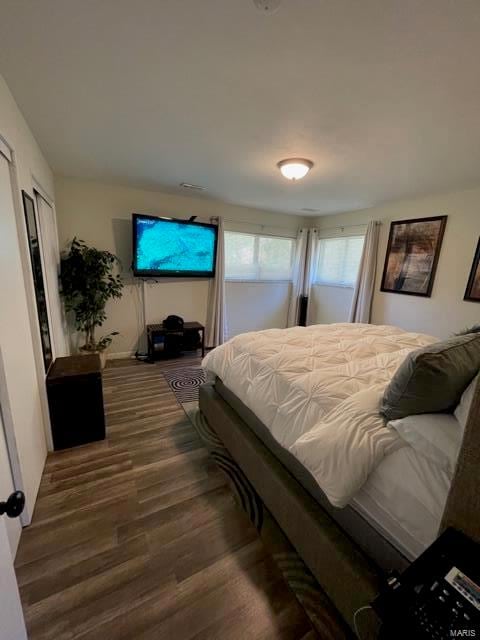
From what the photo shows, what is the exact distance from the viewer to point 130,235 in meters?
3.65

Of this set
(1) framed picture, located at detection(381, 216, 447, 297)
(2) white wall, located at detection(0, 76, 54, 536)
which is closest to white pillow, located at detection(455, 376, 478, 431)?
(2) white wall, located at detection(0, 76, 54, 536)

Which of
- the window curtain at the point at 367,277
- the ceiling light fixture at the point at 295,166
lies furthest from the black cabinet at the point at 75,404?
the window curtain at the point at 367,277

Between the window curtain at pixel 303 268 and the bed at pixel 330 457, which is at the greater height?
the window curtain at pixel 303 268

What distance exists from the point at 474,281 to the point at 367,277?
1.29 m

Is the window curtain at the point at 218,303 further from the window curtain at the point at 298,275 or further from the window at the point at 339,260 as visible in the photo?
the window at the point at 339,260

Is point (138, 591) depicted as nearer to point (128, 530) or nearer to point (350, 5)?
point (128, 530)

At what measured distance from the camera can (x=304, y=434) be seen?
1.26 meters

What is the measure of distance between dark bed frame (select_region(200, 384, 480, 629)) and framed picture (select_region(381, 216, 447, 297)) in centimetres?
311

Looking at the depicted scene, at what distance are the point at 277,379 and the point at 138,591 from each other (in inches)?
46.1

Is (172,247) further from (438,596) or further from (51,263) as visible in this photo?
(438,596)

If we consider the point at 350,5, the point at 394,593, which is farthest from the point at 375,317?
the point at 394,593

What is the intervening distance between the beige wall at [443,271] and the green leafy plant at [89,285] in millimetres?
3860

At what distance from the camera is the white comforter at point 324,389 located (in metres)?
1.03

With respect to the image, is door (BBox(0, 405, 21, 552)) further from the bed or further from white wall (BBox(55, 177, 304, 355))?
white wall (BBox(55, 177, 304, 355))
